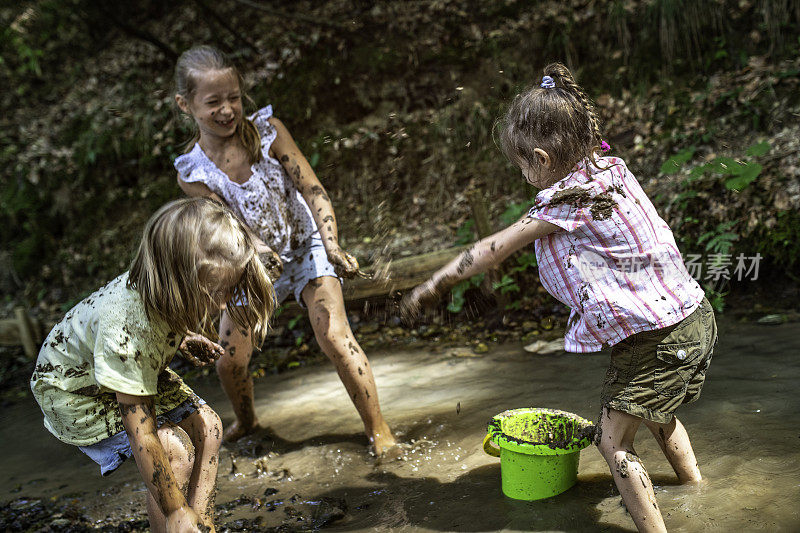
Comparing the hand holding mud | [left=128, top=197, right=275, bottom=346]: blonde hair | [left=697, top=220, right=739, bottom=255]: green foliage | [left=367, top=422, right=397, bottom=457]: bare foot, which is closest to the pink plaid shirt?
the hand holding mud

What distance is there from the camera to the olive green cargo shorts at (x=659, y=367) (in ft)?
7.79

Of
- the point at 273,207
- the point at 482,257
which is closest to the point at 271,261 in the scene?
the point at 273,207

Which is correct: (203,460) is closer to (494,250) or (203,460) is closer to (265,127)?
(494,250)

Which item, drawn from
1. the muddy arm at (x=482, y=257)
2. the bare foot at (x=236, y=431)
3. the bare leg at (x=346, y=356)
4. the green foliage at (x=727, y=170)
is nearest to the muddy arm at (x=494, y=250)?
the muddy arm at (x=482, y=257)

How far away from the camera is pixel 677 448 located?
262 cm

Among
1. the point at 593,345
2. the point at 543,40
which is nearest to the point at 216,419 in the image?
the point at 593,345

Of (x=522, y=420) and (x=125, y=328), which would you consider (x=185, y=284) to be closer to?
(x=125, y=328)

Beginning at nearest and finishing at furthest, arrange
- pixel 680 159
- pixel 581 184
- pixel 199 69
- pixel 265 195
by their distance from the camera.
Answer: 1. pixel 581 184
2. pixel 199 69
3. pixel 265 195
4. pixel 680 159

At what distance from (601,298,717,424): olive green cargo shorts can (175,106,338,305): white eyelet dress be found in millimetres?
1751

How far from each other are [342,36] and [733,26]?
421 centimetres

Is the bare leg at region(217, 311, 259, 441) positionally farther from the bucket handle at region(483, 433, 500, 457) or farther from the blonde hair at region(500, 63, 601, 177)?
the blonde hair at region(500, 63, 601, 177)

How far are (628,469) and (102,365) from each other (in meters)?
1.82

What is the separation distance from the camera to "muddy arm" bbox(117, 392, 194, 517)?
2279 millimetres

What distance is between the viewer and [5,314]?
26.1 feet
